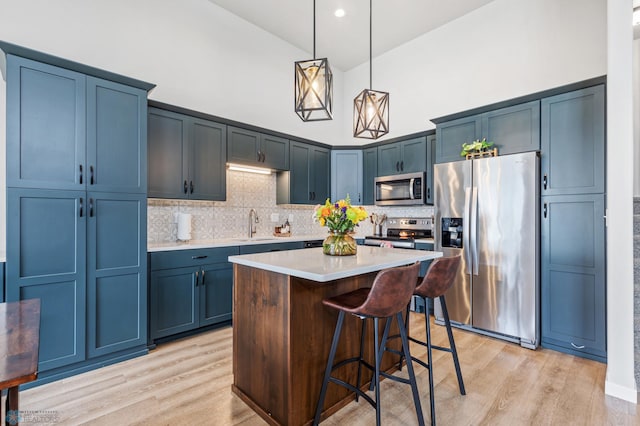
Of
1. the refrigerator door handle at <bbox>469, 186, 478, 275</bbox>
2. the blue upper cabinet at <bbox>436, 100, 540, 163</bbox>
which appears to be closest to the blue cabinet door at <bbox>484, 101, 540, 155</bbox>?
the blue upper cabinet at <bbox>436, 100, 540, 163</bbox>

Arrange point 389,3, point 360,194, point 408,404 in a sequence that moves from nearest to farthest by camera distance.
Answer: point 408,404 → point 389,3 → point 360,194

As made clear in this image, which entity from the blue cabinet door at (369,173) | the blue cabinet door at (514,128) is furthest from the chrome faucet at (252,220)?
the blue cabinet door at (514,128)

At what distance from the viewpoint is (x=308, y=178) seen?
4.57 meters

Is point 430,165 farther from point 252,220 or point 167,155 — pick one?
point 167,155

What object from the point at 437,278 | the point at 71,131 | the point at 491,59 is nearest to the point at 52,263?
the point at 71,131

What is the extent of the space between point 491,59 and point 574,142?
165cm

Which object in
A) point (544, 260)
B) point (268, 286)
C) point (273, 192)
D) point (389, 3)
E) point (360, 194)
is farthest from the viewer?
point (360, 194)

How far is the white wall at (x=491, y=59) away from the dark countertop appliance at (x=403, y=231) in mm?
1325

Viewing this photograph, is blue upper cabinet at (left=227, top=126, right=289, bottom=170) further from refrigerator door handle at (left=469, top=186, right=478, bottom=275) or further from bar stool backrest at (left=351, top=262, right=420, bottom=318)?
bar stool backrest at (left=351, top=262, right=420, bottom=318)

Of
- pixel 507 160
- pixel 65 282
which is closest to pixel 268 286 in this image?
pixel 65 282

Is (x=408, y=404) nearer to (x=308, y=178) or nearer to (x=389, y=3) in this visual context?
(x=308, y=178)

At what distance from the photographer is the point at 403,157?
4.37 meters

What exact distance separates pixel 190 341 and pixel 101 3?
3372 mm

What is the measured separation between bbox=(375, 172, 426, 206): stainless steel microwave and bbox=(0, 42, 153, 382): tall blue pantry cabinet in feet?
9.90
